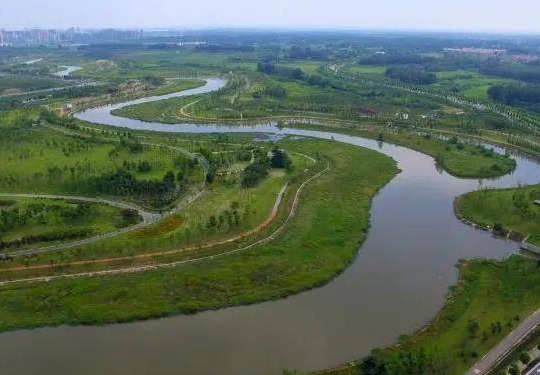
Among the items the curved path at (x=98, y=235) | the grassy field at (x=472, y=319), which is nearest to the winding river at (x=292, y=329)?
the grassy field at (x=472, y=319)

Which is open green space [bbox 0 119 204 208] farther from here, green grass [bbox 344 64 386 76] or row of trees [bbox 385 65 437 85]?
green grass [bbox 344 64 386 76]

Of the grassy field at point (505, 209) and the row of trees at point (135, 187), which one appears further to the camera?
the row of trees at point (135, 187)

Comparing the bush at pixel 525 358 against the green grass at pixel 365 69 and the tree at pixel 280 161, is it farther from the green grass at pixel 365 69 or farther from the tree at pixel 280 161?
the green grass at pixel 365 69

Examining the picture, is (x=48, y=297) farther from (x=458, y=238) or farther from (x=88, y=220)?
(x=458, y=238)

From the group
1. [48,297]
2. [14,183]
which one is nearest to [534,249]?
[48,297]

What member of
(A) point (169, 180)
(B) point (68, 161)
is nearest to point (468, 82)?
(A) point (169, 180)
